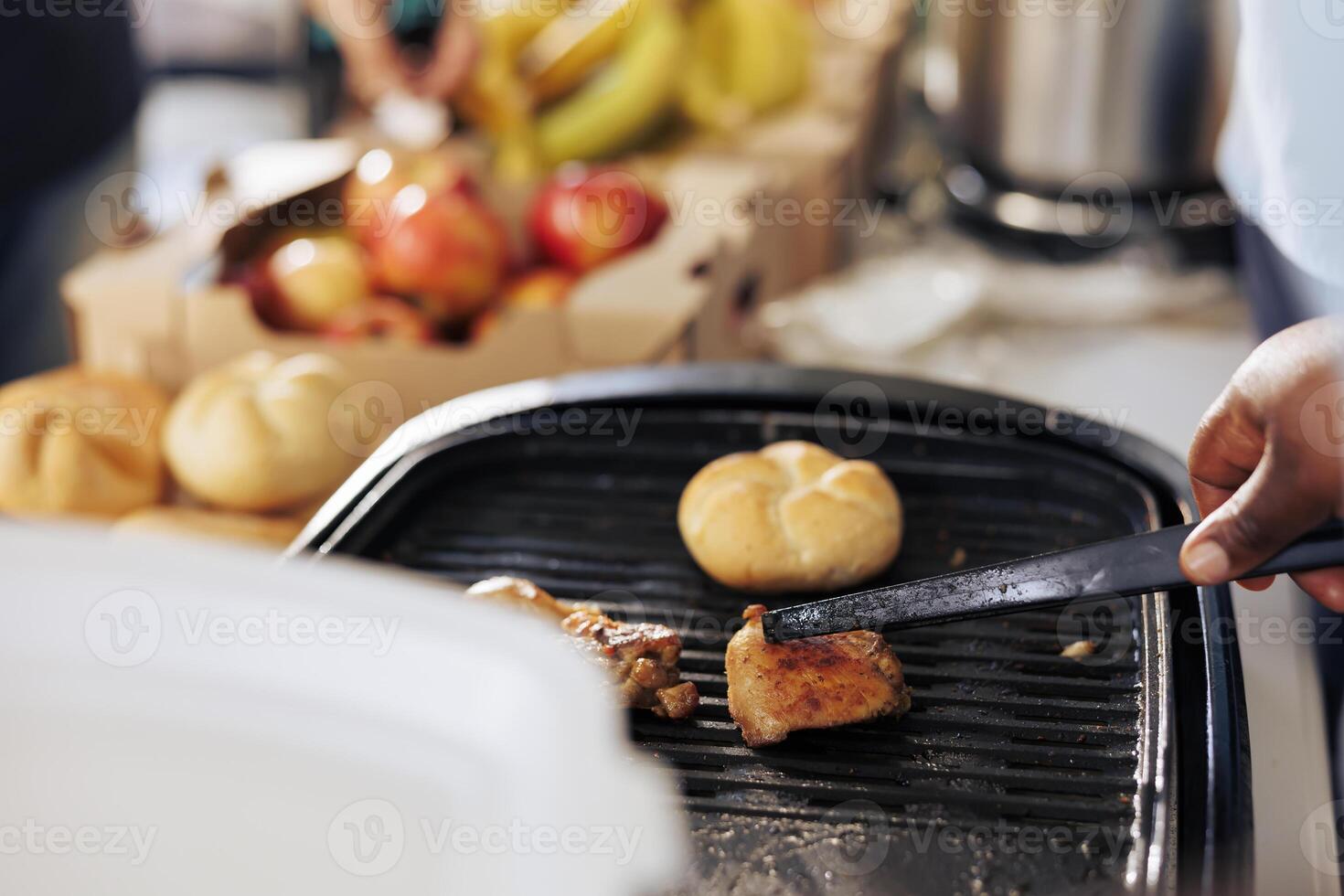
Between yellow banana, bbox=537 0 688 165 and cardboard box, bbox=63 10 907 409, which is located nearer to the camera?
cardboard box, bbox=63 10 907 409

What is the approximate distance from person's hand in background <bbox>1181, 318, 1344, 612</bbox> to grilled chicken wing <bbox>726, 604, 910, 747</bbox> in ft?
0.74

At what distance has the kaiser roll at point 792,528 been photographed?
1.00m

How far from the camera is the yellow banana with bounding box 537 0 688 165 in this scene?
2.08m

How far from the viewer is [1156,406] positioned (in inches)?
67.0

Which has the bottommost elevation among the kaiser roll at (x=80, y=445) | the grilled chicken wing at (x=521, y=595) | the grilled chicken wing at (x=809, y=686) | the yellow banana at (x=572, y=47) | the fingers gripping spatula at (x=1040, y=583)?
the grilled chicken wing at (x=809, y=686)

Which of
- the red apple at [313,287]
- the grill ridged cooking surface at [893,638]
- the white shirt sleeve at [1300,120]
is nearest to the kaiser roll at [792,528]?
the grill ridged cooking surface at [893,638]

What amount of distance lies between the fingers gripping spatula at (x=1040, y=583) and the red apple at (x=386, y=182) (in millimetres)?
1146

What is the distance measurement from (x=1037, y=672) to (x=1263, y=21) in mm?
578

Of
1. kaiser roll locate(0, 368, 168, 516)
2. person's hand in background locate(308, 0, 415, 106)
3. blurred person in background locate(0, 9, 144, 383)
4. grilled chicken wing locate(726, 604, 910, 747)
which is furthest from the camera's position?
person's hand in background locate(308, 0, 415, 106)

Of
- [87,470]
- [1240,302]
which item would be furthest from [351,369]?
[1240,302]

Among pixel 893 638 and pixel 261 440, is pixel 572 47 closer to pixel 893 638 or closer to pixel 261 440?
pixel 261 440

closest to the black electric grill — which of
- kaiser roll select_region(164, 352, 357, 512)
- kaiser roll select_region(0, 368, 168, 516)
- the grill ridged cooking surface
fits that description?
the grill ridged cooking surface

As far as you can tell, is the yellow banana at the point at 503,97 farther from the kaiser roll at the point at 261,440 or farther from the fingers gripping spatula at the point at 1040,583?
the fingers gripping spatula at the point at 1040,583

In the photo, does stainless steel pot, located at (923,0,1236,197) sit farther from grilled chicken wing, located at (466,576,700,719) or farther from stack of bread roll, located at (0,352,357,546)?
grilled chicken wing, located at (466,576,700,719)
